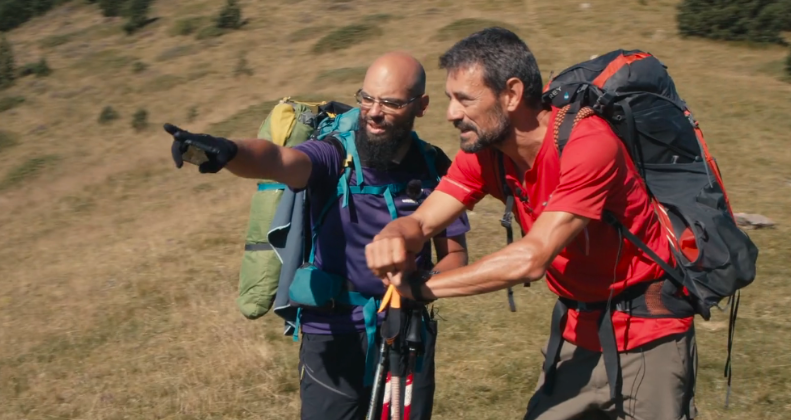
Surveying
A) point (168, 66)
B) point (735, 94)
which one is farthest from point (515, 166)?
point (168, 66)

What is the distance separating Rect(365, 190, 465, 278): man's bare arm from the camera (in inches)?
109

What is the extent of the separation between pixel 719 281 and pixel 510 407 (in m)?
2.83

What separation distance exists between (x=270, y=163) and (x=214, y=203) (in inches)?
302

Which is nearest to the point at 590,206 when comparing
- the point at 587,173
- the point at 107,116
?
the point at 587,173

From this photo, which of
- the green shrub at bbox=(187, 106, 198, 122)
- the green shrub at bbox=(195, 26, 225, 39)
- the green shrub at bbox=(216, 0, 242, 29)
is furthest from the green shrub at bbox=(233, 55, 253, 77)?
the green shrub at bbox=(216, 0, 242, 29)

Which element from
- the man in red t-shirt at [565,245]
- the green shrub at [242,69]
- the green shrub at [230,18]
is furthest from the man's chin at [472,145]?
the green shrub at [230,18]

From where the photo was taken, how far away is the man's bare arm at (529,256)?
258cm

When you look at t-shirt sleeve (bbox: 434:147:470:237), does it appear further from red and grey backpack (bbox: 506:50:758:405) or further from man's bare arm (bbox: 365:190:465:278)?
red and grey backpack (bbox: 506:50:758:405)

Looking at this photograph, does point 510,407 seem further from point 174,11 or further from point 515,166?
point 174,11

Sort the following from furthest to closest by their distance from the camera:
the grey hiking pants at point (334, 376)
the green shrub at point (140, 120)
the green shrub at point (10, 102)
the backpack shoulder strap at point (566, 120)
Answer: the green shrub at point (10, 102)
the green shrub at point (140, 120)
the grey hiking pants at point (334, 376)
the backpack shoulder strap at point (566, 120)

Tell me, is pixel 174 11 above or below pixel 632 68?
below

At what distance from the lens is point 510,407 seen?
17.8 ft

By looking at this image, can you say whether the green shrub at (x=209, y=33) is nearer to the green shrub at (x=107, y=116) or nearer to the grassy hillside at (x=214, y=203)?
the grassy hillside at (x=214, y=203)

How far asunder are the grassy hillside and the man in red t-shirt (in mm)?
2328
